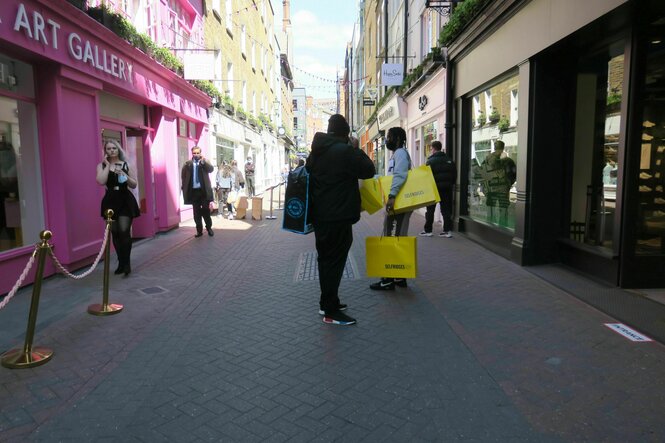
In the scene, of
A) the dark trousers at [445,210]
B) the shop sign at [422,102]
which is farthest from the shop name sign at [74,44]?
the shop sign at [422,102]

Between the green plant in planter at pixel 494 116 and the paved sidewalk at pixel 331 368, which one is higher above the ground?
the green plant in planter at pixel 494 116

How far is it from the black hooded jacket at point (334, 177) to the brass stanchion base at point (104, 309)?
2.32 metres

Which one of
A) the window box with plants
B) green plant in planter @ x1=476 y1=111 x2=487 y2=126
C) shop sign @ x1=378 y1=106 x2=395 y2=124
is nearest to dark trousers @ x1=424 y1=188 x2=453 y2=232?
green plant in planter @ x1=476 y1=111 x2=487 y2=126

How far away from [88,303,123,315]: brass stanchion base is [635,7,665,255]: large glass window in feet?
18.5

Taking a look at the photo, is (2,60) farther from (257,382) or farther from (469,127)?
(469,127)

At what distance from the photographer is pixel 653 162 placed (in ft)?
18.7

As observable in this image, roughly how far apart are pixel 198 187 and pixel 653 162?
8069 mm

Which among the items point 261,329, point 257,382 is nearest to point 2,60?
point 261,329

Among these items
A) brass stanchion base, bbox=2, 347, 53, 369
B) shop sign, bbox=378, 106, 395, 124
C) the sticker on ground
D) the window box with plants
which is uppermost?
shop sign, bbox=378, 106, 395, 124

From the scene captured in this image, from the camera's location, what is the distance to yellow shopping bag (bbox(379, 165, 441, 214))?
18.0 feet

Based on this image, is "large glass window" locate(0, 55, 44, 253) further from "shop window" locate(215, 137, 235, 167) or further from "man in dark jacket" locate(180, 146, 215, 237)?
"shop window" locate(215, 137, 235, 167)

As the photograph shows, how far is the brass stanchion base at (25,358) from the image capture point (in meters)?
3.77

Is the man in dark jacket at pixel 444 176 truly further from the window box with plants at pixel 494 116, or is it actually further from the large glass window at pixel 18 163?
the large glass window at pixel 18 163

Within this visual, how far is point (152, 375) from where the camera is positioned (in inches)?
144
